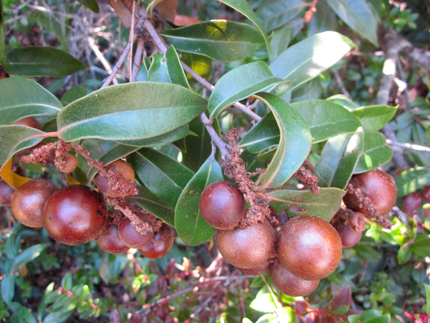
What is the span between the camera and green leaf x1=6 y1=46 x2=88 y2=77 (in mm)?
1595

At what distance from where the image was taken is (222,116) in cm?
229

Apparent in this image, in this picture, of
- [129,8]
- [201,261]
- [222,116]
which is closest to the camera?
[129,8]

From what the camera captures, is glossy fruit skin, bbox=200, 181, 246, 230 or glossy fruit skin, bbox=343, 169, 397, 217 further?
glossy fruit skin, bbox=343, 169, 397, 217

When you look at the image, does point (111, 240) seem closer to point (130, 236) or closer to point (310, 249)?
point (130, 236)

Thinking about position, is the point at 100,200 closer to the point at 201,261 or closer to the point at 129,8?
the point at 129,8

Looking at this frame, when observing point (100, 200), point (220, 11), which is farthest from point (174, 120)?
point (220, 11)

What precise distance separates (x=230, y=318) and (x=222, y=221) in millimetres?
1453

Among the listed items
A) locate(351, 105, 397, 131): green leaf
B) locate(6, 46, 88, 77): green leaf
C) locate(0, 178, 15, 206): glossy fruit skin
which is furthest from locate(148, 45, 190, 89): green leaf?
locate(351, 105, 397, 131): green leaf

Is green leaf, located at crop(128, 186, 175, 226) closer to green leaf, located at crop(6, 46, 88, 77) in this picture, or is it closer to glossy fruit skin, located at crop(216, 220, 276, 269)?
glossy fruit skin, located at crop(216, 220, 276, 269)

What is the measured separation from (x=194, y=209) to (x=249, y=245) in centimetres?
26

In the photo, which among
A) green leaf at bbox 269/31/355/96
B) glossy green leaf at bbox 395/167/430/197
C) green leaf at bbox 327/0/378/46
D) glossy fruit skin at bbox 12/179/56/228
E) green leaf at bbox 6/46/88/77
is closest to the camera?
glossy fruit skin at bbox 12/179/56/228

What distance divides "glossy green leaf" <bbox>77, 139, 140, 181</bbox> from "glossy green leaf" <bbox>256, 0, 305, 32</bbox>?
1645 mm

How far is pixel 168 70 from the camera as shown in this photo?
1.14 m

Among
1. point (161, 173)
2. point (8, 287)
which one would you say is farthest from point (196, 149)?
point (8, 287)
